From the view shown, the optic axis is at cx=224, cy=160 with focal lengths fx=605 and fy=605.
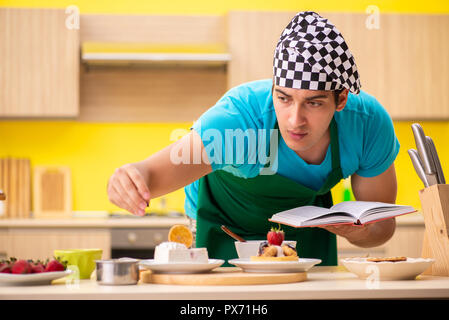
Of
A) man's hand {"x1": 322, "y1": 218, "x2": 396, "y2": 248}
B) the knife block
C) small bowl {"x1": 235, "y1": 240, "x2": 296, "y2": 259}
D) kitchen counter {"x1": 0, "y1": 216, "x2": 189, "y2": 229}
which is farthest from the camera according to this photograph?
kitchen counter {"x1": 0, "y1": 216, "x2": 189, "y2": 229}

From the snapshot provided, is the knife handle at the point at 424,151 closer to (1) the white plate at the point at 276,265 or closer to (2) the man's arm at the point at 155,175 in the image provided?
(1) the white plate at the point at 276,265

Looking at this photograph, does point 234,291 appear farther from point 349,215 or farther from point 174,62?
point 174,62

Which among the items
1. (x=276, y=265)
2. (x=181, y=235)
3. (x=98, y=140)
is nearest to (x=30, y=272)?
(x=181, y=235)

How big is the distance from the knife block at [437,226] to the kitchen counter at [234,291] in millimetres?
245

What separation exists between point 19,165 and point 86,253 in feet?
8.88

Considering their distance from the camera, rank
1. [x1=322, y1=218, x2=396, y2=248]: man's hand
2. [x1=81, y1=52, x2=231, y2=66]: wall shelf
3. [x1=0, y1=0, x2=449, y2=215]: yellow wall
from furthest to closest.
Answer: [x1=0, y1=0, x2=449, y2=215]: yellow wall
[x1=81, y1=52, x2=231, y2=66]: wall shelf
[x1=322, y1=218, x2=396, y2=248]: man's hand

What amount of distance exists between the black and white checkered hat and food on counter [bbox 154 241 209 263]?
1.62 ft

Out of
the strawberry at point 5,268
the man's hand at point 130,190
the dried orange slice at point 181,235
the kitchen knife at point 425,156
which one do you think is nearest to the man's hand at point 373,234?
the kitchen knife at point 425,156

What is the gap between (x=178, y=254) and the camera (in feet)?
4.52

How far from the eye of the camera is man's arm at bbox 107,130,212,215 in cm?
133

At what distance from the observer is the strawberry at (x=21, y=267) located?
128 cm

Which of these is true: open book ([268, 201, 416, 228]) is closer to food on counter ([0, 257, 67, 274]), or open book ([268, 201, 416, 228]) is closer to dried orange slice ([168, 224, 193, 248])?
dried orange slice ([168, 224, 193, 248])

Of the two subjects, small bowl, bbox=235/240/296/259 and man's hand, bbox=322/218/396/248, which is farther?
man's hand, bbox=322/218/396/248

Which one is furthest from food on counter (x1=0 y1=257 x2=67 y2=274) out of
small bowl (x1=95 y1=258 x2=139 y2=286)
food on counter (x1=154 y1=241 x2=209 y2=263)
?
food on counter (x1=154 y1=241 x2=209 y2=263)
